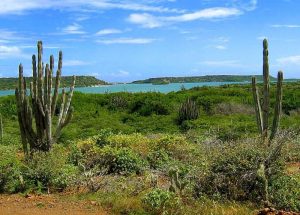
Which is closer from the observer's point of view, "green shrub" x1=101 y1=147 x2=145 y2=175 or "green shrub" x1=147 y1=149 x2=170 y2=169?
"green shrub" x1=101 y1=147 x2=145 y2=175

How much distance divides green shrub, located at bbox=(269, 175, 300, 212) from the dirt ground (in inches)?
108

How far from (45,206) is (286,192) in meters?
4.03

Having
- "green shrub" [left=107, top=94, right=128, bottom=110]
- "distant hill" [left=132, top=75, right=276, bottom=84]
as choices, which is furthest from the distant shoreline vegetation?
"green shrub" [left=107, top=94, right=128, bottom=110]

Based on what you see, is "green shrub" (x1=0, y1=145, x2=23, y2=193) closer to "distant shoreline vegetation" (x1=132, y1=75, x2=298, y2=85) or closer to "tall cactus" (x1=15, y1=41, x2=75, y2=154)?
"tall cactus" (x1=15, y1=41, x2=75, y2=154)

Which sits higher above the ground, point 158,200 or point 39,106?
point 39,106

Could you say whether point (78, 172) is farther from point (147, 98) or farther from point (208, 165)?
point (147, 98)

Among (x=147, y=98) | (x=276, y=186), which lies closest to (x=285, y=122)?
(x=147, y=98)

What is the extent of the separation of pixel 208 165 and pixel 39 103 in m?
4.78

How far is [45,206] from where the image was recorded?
8.53 m

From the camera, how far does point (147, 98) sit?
108 ft

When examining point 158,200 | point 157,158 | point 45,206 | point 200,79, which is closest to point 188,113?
point 157,158

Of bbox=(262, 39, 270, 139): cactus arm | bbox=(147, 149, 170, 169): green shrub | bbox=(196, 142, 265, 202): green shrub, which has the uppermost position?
bbox=(262, 39, 270, 139): cactus arm

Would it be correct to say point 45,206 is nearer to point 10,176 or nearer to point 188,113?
point 10,176

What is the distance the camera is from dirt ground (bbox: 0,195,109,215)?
816 centimetres
